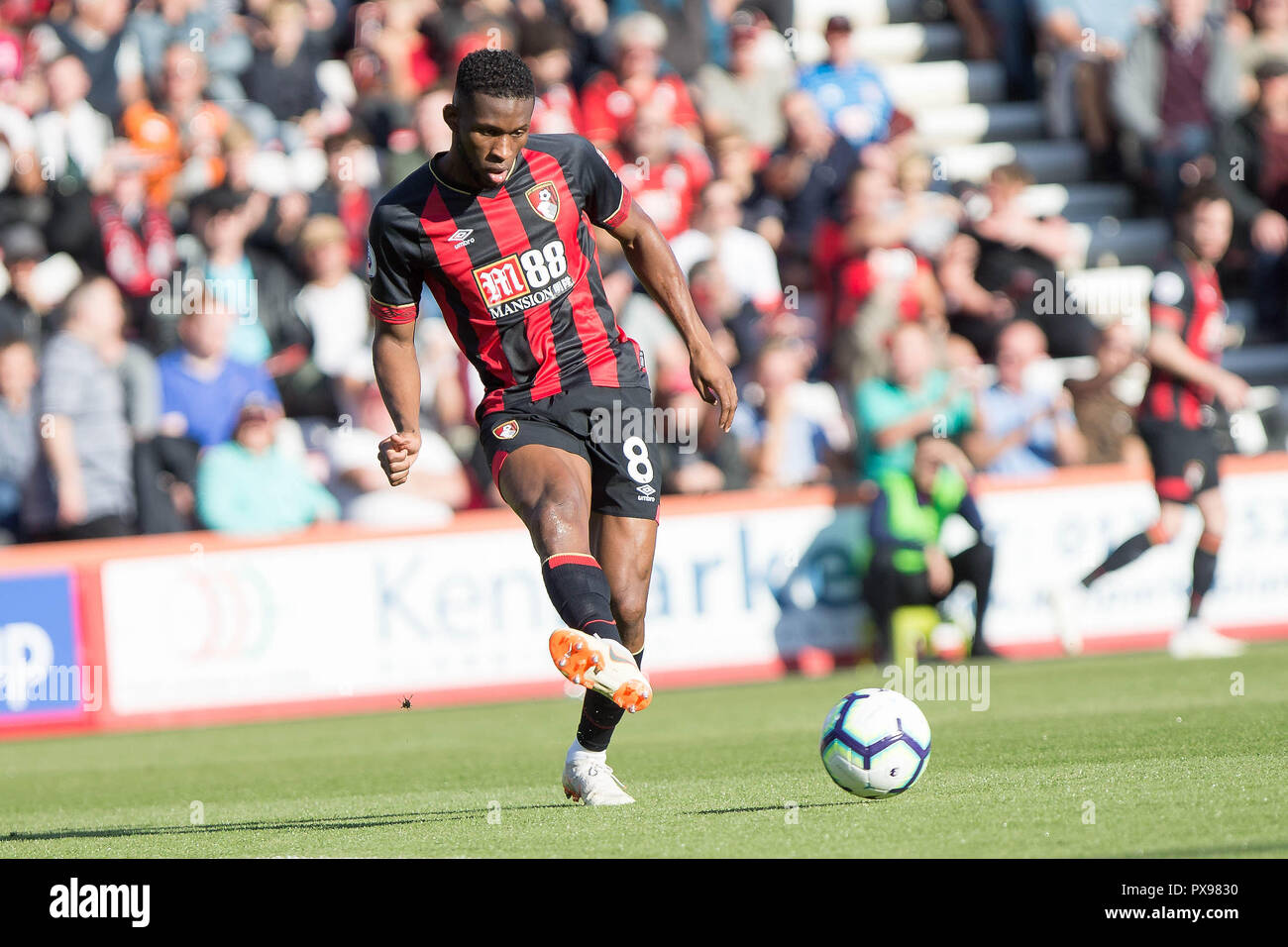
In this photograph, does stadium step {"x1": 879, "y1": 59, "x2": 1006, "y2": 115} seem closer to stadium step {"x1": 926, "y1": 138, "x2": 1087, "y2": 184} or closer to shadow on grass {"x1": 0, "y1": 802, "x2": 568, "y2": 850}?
stadium step {"x1": 926, "y1": 138, "x2": 1087, "y2": 184}

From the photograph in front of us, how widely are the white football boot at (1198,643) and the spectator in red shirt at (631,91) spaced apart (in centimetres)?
615

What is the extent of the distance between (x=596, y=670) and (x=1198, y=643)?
8.02 metres

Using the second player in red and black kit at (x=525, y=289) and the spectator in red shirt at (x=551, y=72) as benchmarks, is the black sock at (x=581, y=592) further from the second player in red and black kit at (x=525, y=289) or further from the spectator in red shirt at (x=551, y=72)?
the spectator in red shirt at (x=551, y=72)

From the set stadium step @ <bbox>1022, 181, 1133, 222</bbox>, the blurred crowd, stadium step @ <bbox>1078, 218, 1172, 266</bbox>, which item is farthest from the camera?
stadium step @ <bbox>1022, 181, 1133, 222</bbox>

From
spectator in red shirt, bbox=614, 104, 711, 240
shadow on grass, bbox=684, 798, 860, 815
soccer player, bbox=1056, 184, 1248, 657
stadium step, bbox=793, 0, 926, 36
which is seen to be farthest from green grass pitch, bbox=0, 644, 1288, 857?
stadium step, bbox=793, 0, 926, 36

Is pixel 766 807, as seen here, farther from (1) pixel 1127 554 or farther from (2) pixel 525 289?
(1) pixel 1127 554

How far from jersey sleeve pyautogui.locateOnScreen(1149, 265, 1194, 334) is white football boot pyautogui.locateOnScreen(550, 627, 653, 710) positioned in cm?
753

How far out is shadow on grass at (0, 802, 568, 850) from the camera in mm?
7328

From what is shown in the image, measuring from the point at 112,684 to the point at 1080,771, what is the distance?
7974 millimetres

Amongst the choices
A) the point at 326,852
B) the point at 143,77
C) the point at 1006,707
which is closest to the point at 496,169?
the point at 326,852

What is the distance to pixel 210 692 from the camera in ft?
43.9

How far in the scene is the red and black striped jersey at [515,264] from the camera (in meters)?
7.35

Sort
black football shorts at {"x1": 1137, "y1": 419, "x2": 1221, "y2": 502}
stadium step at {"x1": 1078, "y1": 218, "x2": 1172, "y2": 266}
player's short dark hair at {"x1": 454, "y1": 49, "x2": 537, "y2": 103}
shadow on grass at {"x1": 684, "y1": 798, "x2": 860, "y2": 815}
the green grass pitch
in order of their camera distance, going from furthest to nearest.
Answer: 1. stadium step at {"x1": 1078, "y1": 218, "x2": 1172, "y2": 266}
2. black football shorts at {"x1": 1137, "y1": 419, "x2": 1221, "y2": 502}
3. shadow on grass at {"x1": 684, "y1": 798, "x2": 860, "y2": 815}
4. player's short dark hair at {"x1": 454, "y1": 49, "x2": 537, "y2": 103}
5. the green grass pitch
